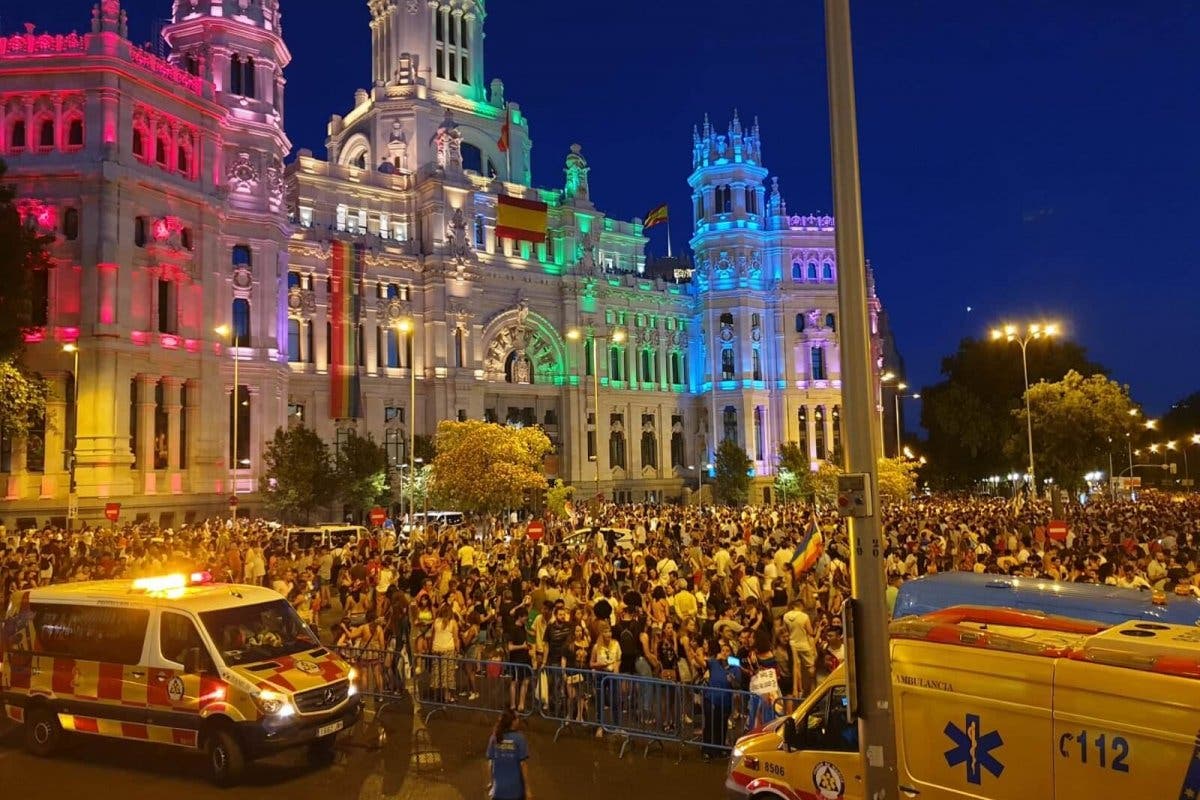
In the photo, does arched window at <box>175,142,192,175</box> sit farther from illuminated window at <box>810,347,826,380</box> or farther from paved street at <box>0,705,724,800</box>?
illuminated window at <box>810,347,826,380</box>

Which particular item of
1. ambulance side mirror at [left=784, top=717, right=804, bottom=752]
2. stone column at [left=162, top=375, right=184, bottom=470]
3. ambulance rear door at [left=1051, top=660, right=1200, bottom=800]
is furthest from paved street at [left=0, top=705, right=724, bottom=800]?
stone column at [left=162, top=375, right=184, bottom=470]

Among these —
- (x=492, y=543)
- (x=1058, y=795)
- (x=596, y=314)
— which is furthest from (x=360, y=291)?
(x=1058, y=795)

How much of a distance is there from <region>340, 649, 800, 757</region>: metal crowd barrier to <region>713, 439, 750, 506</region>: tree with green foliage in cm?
5245

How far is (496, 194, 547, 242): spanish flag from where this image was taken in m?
63.6

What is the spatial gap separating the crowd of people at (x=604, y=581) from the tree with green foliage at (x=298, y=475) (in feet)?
35.2

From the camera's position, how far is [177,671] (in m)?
11.0

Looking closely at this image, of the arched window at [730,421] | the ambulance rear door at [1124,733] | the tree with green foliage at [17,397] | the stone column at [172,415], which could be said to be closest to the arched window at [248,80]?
the stone column at [172,415]

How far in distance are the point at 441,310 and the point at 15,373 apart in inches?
1217

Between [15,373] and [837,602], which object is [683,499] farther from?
[837,602]

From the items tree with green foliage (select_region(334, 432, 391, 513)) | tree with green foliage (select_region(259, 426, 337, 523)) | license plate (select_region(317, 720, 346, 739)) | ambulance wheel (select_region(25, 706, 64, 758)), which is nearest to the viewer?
license plate (select_region(317, 720, 346, 739))

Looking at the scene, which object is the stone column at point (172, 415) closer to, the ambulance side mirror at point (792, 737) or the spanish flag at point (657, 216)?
the spanish flag at point (657, 216)

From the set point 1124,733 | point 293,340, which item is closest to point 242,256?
point 293,340

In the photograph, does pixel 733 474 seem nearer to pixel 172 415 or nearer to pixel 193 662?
pixel 172 415

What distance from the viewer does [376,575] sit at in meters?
19.4
